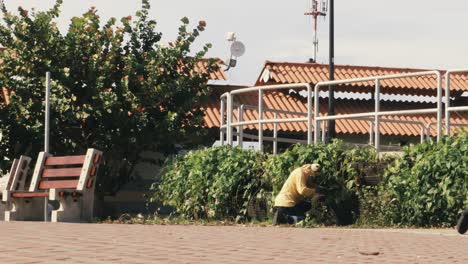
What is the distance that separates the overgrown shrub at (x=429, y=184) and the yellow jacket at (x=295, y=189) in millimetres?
1138

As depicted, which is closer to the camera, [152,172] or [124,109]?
[124,109]

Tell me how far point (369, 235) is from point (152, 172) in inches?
1011

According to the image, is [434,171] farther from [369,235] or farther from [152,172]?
[152,172]

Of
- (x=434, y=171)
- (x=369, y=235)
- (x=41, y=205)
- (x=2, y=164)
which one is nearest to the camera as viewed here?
(x=369, y=235)

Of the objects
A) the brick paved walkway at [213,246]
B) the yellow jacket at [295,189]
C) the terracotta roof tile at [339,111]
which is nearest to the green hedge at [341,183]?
the yellow jacket at [295,189]

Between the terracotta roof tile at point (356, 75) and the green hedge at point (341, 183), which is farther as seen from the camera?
the terracotta roof tile at point (356, 75)

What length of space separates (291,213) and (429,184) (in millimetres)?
2306

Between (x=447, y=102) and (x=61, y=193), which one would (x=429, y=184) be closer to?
(x=447, y=102)

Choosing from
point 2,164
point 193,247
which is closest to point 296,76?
point 2,164

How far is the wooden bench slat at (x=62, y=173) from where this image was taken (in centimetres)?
1935

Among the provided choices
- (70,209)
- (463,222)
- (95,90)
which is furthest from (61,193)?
(95,90)

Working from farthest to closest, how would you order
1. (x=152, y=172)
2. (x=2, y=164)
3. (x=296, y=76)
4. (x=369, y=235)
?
(x=296, y=76) → (x=152, y=172) → (x=2, y=164) → (x=369, y=235)

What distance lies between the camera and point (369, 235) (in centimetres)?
1421

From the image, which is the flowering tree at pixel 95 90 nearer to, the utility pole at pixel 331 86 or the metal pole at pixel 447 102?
the utility pole at pixel 331 86
